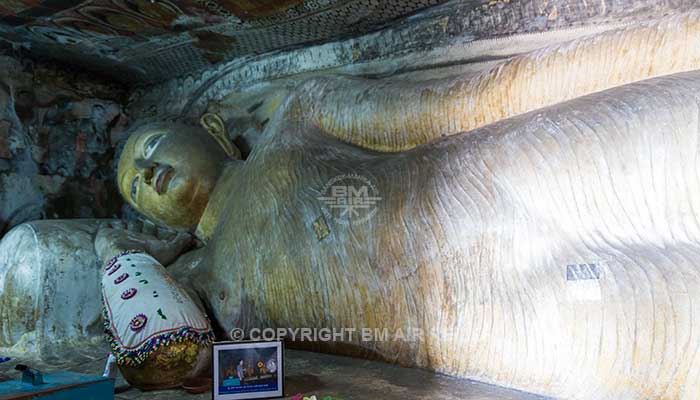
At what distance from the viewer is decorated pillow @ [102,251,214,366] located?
192 centimetres

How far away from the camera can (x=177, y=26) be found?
3.28 metres

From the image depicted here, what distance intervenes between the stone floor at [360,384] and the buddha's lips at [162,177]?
1.16 metres

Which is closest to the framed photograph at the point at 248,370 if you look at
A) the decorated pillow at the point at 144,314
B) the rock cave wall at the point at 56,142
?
the decorated pillow at the point at 144,314

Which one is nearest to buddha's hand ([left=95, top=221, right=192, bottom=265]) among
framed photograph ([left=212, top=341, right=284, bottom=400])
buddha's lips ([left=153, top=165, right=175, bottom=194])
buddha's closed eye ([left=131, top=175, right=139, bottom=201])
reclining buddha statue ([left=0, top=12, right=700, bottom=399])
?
reclining buddha statue ([left=0, top=12, right=700, bottom=399])

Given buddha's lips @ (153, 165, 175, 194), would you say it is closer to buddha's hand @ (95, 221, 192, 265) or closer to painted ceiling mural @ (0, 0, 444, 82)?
buddha's hand @ (95, 221, 192, 265)

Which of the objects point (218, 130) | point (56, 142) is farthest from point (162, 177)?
point (56, 142)

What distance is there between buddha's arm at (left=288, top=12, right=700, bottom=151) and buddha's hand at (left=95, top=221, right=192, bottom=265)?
3.46ft

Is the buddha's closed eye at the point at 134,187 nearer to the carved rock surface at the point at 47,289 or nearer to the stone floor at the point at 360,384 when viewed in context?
the carved rock surface at the point at 47,289

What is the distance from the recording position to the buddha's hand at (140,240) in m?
2.88

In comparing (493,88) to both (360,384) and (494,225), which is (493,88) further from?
(360,384)

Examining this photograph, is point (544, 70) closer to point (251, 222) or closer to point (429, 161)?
point (429, 161)

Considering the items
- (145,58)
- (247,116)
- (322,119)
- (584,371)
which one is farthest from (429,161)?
(145,58)

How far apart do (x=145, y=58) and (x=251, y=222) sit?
1.85 m

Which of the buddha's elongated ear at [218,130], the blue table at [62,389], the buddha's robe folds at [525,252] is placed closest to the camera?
the blue table at [62,389]
